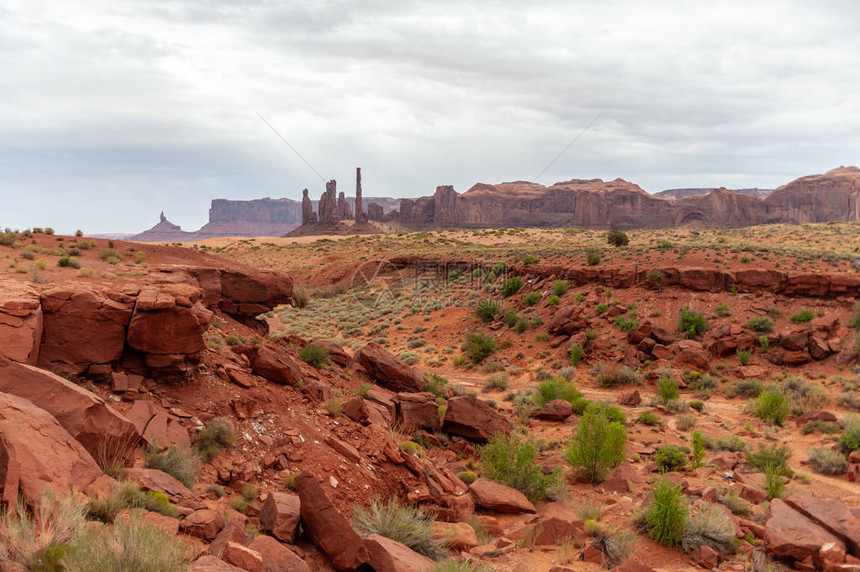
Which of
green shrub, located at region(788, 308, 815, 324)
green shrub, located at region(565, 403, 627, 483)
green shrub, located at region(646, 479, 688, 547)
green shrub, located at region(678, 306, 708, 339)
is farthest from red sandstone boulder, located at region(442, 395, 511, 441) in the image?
green shrub, located at region(788, 308, 815, 324)

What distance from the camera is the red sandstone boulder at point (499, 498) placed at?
870 centimetres

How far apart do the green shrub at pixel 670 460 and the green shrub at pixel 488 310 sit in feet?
58.2

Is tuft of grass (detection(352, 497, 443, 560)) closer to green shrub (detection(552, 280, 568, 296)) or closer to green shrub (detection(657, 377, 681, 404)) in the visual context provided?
green shrub (detection(657, 377, 681, 404))

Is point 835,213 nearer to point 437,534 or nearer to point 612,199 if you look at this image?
point 612,199

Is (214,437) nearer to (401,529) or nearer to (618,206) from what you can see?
(401,529)

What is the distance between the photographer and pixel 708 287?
24.3m

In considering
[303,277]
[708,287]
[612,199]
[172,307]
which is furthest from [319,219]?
[172,307]

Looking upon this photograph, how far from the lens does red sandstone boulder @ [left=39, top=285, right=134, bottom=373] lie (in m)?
7.57

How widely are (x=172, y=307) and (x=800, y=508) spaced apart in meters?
9.69

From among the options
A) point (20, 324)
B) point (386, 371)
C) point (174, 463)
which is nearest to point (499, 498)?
point (174, 463)

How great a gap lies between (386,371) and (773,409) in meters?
11.0

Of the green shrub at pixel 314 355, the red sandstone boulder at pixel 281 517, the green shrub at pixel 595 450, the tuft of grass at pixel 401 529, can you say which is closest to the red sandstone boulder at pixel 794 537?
the green shrub at pixel 595 450

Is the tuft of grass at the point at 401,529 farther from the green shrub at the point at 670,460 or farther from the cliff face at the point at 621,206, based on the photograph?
the cliff face at the point at 621,206

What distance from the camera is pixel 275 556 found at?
16.2ft
